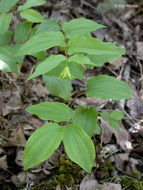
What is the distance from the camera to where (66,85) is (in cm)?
169

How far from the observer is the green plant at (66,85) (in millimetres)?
1103

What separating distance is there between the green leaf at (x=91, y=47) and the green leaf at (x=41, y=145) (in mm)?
503

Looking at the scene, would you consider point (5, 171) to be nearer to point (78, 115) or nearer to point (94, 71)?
point (78, 115)

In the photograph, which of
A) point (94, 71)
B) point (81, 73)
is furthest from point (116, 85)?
point (94, 71)

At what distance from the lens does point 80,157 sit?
1.10 m

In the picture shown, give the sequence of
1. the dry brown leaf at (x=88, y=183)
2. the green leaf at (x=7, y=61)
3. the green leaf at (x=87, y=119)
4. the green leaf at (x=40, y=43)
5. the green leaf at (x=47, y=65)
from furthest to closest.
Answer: the dry brown leaf at (x=88, y=183) → the green leaf at (x=7, y=61) → the green leaf at (x=87, y=119) → the green leaf at (x=40, y=43) → the green leaf at (x=47, y=65)

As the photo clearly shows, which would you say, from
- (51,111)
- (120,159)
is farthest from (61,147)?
(51,111)

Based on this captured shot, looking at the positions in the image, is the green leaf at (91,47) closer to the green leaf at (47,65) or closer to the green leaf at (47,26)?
the green leaf at (47,65)

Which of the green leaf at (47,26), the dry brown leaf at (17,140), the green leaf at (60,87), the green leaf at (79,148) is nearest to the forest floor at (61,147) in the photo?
the dry brown leaf at (17,140)

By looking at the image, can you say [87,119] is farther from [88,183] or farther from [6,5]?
[6,5]

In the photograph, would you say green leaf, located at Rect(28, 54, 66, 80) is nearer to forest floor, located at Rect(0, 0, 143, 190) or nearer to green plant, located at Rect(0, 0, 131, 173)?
green plant, located at Rect(0, 0, 131, 173)

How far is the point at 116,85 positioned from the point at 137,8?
3.33 m

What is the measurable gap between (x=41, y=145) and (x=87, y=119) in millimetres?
402

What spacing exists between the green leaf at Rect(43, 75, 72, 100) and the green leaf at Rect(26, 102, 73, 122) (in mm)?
335
